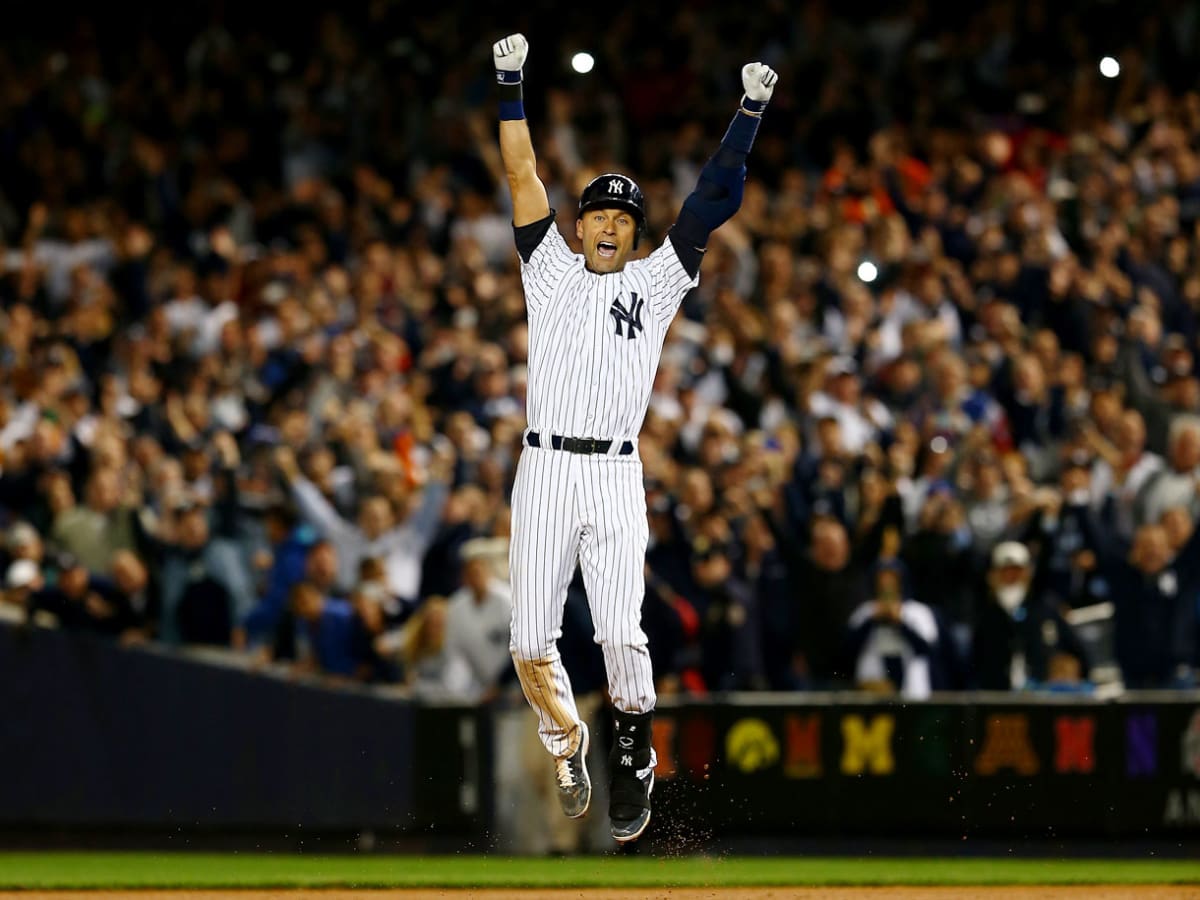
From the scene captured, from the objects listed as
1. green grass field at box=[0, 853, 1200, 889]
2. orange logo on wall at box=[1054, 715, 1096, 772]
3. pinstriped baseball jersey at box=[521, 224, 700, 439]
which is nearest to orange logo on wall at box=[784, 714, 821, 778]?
green grass field at box=[0, 853, 1200, 889]

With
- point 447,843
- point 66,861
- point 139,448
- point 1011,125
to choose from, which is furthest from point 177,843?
point 1011,125

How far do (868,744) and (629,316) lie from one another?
16.8ft

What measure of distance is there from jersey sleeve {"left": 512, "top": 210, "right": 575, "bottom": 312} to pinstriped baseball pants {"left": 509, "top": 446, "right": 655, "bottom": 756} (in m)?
0.65

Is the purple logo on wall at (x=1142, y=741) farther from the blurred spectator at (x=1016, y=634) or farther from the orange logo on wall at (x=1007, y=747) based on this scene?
the orange logo on wall at (x=1007, y=747)

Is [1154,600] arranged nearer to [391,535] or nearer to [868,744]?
[868,744]

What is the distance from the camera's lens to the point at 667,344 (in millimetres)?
14859

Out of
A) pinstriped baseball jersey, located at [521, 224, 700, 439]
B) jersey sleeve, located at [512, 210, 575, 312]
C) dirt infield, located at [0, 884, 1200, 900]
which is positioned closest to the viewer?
pinstriped baseball jersey, located at [521, 224, 700, 439]

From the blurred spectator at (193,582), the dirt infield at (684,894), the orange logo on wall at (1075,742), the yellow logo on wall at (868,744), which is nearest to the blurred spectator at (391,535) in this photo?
the blurred spectator at (193,582)

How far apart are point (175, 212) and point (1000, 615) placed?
7572mm

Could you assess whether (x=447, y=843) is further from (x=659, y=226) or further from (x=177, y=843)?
(x=659, y=226)

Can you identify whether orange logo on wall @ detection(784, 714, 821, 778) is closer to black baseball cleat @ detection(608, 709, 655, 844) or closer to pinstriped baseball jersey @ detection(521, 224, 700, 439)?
black baseball cleat @ detection(608, 709, 655, 844)

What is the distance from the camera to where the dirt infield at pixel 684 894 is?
1058 centimetres

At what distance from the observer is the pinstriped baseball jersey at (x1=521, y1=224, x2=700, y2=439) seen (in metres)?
8.22

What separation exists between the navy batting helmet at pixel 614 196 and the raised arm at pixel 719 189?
8.5 inches
